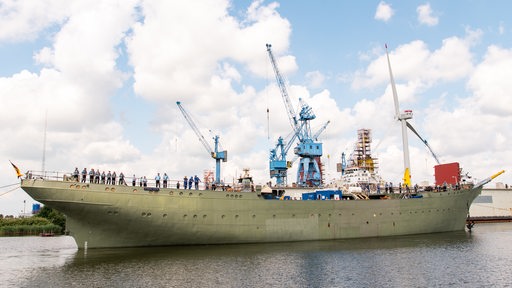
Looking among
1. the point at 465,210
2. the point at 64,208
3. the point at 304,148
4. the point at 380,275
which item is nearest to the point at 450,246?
the point at 380,275

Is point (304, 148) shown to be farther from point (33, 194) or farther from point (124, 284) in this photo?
point (124, 284)

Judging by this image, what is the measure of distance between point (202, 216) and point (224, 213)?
195 cm

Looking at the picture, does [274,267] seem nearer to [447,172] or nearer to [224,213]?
[224,213]

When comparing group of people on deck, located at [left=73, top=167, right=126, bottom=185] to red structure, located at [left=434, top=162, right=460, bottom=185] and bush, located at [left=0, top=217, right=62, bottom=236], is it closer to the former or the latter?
bush, located at [left=0, top=217, right=62, bottom=236]

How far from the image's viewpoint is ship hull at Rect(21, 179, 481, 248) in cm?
2878

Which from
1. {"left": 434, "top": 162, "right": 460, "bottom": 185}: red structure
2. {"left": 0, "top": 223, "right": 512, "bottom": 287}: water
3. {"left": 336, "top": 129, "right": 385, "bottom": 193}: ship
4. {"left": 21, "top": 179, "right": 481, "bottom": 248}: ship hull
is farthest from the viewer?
{"left": 434, "top": 162, "right": 460, "bottom": 185}: red structure

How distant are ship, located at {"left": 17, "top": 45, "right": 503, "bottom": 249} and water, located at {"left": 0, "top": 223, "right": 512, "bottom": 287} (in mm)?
1455

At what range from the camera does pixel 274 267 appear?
22.7 m

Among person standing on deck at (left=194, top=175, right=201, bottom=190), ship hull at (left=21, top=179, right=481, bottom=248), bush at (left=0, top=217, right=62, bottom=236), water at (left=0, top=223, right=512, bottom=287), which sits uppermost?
person standing on deck at (left=194, top=175, right=201, bottom=190)

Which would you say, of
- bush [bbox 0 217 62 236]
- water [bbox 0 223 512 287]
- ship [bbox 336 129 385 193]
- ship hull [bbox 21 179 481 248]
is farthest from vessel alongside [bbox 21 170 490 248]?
bush [bbox 0 217 62 236]

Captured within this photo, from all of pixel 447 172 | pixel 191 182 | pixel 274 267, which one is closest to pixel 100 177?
pixel 191 182

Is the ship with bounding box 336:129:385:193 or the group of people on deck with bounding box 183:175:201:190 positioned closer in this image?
the group of people on deck with bounding box 183:175:201:190

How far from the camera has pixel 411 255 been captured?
87.9ft

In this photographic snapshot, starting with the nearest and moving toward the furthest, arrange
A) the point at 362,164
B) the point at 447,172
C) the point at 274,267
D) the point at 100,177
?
the point at 274,267
the point at 100,177
the point at 362,164
the point at 447,172
